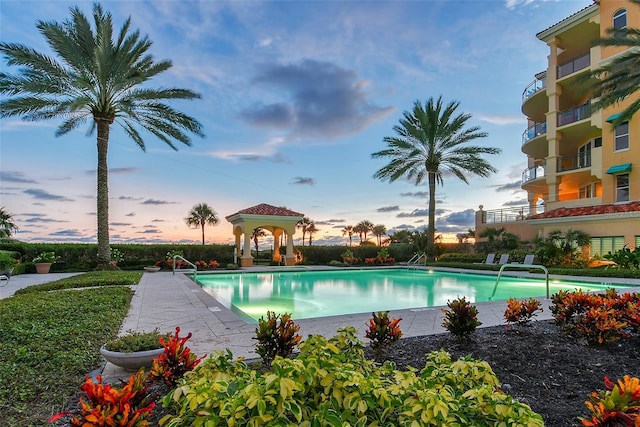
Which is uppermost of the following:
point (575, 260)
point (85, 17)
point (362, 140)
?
point (85, 17)

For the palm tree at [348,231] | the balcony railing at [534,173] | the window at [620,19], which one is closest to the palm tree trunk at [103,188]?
the balcony railing at [534,173]

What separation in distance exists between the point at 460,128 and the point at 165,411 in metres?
24.9

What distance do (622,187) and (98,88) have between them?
28109 mm

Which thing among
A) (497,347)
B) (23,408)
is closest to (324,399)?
(23,408)

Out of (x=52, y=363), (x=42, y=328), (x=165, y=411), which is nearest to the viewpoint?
(x=165, y=411)

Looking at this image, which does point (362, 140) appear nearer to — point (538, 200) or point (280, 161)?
point (280, 161)

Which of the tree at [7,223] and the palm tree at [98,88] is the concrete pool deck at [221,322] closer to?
the palm tree at [98,88]

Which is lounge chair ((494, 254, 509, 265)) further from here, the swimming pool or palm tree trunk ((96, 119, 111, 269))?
palm tree trunk ((96, 119, 111, 269))

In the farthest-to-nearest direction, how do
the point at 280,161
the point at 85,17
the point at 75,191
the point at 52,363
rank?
the point at 280,161, the point at 75,191, the point at 85,17, the point at 52,363

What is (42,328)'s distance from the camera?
215 inches

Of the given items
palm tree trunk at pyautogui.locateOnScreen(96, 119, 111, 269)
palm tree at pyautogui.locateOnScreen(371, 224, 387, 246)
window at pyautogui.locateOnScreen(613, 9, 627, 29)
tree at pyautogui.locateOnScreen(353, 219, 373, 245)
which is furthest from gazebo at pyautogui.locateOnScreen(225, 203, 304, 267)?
palm tree at pyautogui.locateOnScreen(371, 224, 387, 246)

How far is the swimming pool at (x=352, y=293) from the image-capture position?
10133 millimetres

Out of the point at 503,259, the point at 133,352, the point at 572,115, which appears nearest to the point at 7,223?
the point at 133,352

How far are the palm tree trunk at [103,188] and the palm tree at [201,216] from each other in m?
29.9
